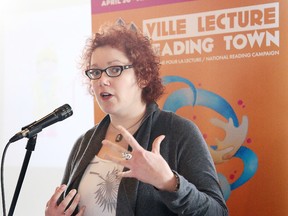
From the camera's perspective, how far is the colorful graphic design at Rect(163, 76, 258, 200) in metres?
1.81

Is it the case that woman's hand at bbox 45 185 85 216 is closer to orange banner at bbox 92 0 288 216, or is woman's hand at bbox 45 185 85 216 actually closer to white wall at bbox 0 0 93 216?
orange banner at bbox 92 0 288 216

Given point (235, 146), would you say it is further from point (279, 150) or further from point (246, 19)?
point (246, 19)

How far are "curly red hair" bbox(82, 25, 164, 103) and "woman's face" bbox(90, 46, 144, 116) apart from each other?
26 mm

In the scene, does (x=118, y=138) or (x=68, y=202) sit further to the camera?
(x=118, y=138)

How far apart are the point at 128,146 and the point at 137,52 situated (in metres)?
0.40

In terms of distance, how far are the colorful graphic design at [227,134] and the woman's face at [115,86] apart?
0.39 meters

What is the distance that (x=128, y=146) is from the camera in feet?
5.18

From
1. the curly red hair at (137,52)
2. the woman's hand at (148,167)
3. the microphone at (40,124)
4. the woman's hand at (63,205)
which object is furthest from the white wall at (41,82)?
the woman's hand at (148,167)

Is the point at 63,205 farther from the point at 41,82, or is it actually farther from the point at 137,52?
the point at 41,82

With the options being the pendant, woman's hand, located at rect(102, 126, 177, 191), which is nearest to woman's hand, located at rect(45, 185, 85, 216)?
the pendant

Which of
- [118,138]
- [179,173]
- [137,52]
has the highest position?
[137,52]

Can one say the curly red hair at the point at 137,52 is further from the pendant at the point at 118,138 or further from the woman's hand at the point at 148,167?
the woman's hand at the point at 148,167

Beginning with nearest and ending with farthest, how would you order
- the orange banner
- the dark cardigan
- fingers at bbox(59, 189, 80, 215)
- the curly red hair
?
the dark cardigan → fingers at bbox(59, 189, 80, 215) → the curly red hair → the orange banner

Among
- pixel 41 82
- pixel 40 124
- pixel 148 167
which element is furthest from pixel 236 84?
pixel 41 82
